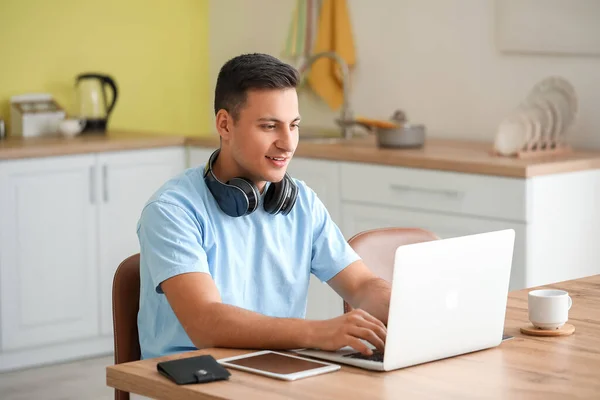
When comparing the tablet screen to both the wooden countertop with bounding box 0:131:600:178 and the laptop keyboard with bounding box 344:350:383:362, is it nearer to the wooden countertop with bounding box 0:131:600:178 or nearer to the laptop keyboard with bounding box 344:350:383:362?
the laptop keyboard with bounding box 344:350:383:362

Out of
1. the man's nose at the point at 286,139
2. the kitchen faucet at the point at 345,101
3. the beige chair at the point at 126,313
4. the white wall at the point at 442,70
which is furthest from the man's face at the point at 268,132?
the kitchen faucet at the point at 345,101

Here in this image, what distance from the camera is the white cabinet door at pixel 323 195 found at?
4016 millimetres

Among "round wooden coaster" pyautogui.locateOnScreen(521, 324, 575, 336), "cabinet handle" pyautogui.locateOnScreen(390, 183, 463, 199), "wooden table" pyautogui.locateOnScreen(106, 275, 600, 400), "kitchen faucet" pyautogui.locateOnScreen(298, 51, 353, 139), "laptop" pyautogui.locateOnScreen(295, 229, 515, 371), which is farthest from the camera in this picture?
"kitchen faucet" pyautogui.locateOnScreen(298, 51, 353, 139)

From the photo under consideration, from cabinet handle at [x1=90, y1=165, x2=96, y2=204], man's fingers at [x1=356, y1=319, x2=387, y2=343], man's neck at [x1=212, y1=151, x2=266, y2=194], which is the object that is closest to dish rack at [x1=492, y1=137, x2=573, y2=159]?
cabinet handle at [x1=90, y1=165, x2=96, y2=204]

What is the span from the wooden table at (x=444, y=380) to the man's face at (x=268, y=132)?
416mm

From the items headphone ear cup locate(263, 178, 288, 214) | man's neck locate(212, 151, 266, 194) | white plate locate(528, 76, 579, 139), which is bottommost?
headphone ear cup locate(263, 178, 288, 214)

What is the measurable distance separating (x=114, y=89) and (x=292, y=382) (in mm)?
3358

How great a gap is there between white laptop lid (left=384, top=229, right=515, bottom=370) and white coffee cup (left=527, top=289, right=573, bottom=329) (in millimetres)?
133

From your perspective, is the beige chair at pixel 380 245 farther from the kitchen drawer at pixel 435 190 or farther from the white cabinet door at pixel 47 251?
the white cabinet door at pixel 47 251

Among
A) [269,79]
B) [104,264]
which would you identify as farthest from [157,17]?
[269,79]

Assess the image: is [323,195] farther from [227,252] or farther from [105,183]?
[227,252]

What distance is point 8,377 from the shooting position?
3998 millimetres

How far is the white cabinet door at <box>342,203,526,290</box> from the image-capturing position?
3.40 meters

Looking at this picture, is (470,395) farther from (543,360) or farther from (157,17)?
(157,17)
